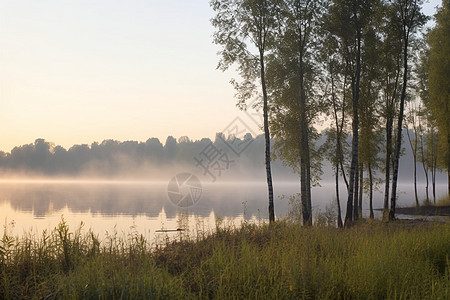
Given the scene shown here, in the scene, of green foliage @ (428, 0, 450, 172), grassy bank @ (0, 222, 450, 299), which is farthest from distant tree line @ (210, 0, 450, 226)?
grassy bank @ (0, 222, 450, 299)

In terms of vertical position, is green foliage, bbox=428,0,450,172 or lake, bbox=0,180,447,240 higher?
green foliage, bbox=428,0,450,172

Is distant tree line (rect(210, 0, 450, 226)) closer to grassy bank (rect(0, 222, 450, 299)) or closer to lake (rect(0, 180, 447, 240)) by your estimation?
lake (rect(0, 180, 447, 240))

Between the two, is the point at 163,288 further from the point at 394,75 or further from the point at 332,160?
the point at 394,75

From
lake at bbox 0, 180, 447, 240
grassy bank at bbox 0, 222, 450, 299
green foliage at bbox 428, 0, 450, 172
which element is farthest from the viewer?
green foliage at bbox 428, 0, 450, 172

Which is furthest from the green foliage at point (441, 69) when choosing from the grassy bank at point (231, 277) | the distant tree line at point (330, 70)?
the grassy bank at point (231, 277)

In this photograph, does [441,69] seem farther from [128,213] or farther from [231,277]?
[128,213]

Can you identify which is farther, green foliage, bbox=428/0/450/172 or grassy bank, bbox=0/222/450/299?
green foliage, bbox=428/0/450/172

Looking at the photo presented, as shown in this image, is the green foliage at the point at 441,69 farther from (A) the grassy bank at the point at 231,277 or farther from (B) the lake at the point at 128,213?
(A) the grassy bank at the point at 231,277

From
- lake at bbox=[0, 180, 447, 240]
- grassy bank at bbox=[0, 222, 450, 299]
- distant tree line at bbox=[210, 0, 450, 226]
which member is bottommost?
lake at bbox=[0, 180, 447, 240]

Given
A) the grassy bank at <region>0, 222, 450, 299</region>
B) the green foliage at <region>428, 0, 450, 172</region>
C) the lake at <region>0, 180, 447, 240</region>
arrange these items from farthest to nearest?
the green foliage at <region>428, 0, 450, 172</region> → the lake at <region>0, 180, 447, 240</region> → the grassy bank at <region>0, 222, 450, 299</region>

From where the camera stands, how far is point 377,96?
105 feet

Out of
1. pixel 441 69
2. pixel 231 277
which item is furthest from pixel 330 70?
pixel 231 277

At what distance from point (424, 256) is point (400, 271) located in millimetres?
3018

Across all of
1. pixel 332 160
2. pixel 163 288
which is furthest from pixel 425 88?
Result: pixel 163 288
